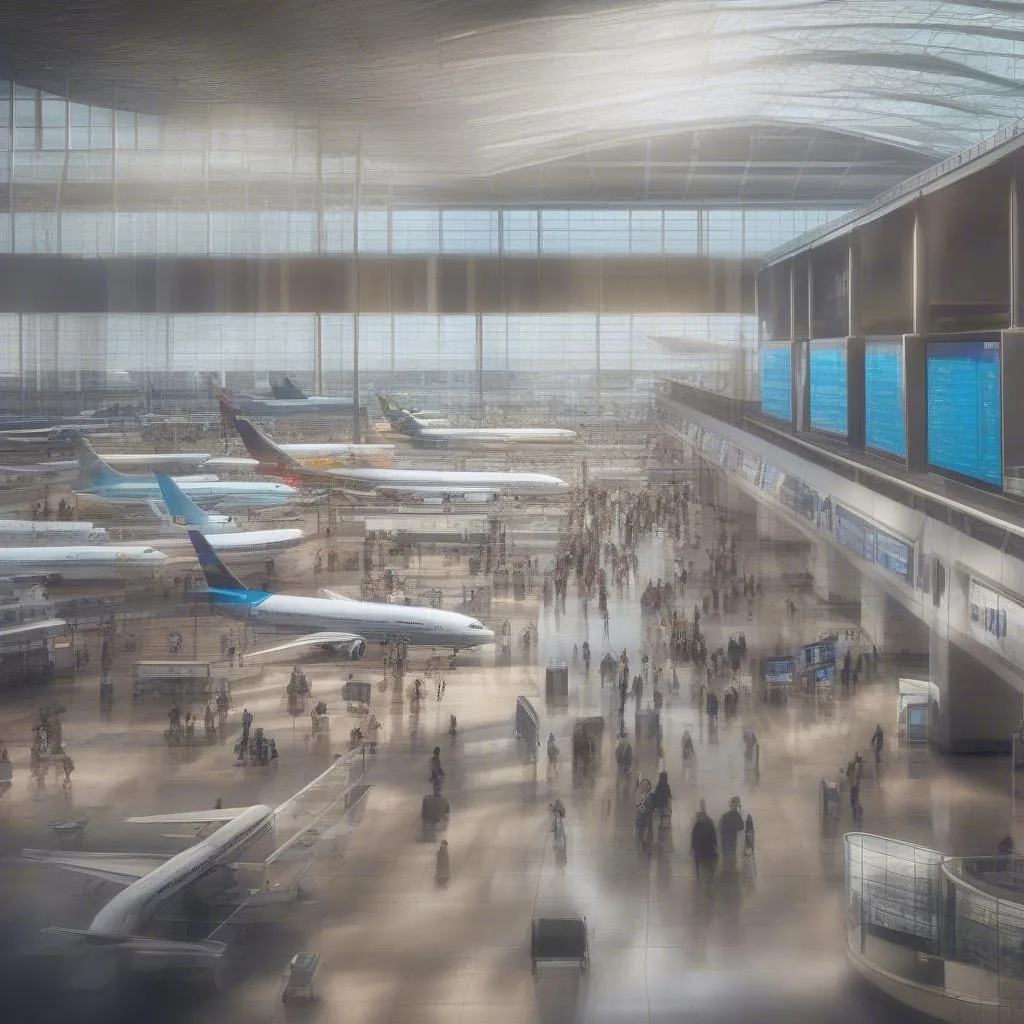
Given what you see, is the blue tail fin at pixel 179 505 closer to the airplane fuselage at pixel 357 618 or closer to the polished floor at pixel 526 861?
the airplane fuselage at pixel 357 618

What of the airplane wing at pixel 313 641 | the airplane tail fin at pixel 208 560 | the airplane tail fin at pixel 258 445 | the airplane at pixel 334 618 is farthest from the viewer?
the airplane tail fin at pixel 258 445

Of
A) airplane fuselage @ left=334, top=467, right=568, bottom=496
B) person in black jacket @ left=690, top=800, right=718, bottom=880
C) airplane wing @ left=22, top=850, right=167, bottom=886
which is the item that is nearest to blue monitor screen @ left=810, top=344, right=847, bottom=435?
airplane fuselage @ left=334, top=467, right=568, bottom=496

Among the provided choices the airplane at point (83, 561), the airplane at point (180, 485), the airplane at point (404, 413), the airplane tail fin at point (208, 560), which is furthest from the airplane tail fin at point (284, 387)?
the airplane at point (83, 561)

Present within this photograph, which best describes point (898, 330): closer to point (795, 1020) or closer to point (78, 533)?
point (795, 1020)

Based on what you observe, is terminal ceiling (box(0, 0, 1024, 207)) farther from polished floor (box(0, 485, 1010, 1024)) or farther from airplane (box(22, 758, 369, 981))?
airplane (box(22, 758, 369, 981))

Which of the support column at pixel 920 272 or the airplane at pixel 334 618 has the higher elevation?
the support column at pixel 920 272
